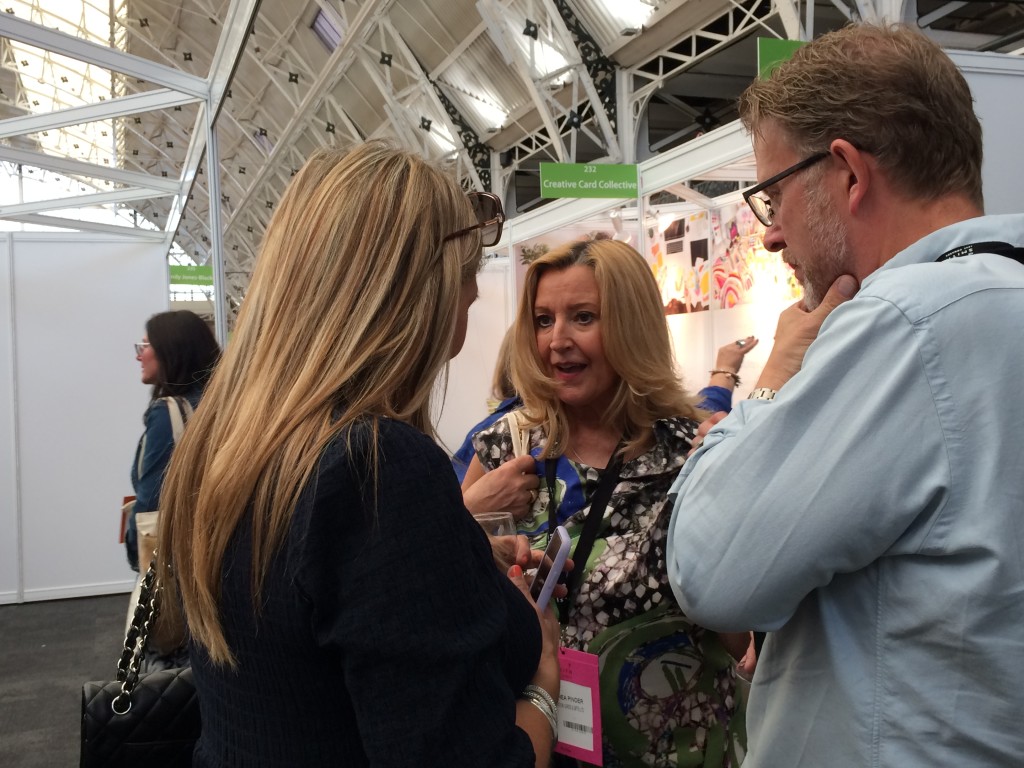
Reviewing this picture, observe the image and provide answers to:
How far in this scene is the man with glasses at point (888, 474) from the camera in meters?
0.81

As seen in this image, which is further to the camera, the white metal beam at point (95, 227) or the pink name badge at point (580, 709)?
the white metal beam at point (95, 227)

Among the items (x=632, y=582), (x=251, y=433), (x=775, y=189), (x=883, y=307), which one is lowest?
Answer: (x=632, y=582)

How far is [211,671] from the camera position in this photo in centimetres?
93

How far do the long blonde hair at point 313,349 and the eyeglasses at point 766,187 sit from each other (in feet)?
1.40

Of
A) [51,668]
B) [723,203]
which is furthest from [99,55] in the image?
[723,203]

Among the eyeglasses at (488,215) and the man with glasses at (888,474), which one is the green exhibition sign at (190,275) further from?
the man with glasses at (888,474)

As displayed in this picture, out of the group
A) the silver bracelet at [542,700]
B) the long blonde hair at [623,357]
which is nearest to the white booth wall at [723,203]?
the long blonde hair at [623,357]

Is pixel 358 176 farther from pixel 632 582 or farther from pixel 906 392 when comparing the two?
pixel 632 582

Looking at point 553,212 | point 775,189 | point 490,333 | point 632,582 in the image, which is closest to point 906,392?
point 775,189

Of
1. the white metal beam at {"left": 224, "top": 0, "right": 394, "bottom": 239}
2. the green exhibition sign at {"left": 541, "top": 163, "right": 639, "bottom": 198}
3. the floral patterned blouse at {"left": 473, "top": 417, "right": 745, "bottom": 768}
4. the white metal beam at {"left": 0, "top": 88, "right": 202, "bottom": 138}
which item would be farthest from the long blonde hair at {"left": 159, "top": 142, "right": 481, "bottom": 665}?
the white metal beam at {"left": 224, "top": 0, "right": 394, "bottom": 239}

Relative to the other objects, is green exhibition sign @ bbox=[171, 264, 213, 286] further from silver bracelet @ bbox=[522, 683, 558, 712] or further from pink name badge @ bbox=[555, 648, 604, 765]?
silver bracelet @ bbox=[522, 683, 558, 712]

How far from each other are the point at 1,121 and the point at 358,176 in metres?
4.46

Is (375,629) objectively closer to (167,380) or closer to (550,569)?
(550,569)

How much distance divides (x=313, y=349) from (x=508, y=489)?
0.84 metres
